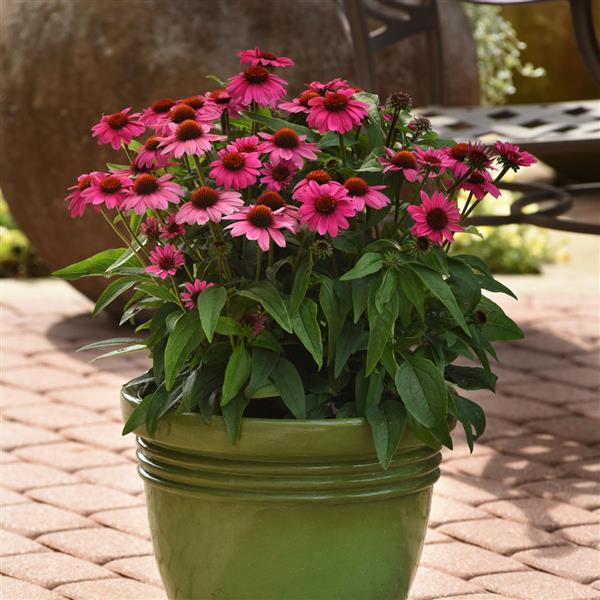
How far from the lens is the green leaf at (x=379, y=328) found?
1.71 metres

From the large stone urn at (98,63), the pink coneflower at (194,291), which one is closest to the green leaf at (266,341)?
the pink coneflower at (194,291)

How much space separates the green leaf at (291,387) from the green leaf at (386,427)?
0.34 ft

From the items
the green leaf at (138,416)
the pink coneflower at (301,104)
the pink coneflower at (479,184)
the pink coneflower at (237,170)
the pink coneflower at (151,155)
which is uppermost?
the pink coneflower at (301,104)

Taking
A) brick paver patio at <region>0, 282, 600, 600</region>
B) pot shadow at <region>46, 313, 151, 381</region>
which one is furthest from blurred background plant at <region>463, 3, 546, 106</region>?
pot shadow at <region>46, 313, 151, 381</region>

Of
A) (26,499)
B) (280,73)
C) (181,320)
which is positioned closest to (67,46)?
(280,73)

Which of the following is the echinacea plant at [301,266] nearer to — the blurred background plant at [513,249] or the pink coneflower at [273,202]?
the pink coneflower at [273,202]

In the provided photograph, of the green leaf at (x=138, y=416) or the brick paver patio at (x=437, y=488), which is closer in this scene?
the green leaf at (x=138, y=416)

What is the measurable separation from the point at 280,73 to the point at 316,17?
0.90 feet

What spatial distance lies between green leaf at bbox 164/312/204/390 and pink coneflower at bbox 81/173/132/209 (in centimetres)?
22

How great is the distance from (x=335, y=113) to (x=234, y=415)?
1.60ft

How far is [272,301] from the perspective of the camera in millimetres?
1693

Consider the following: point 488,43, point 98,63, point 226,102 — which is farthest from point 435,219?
point 488,43

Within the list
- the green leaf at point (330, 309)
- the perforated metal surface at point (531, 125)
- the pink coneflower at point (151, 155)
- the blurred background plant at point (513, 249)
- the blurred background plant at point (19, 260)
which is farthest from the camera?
the blurred background plant at point (513, 249)

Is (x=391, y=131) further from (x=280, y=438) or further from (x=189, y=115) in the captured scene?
(x=280, y=438)
